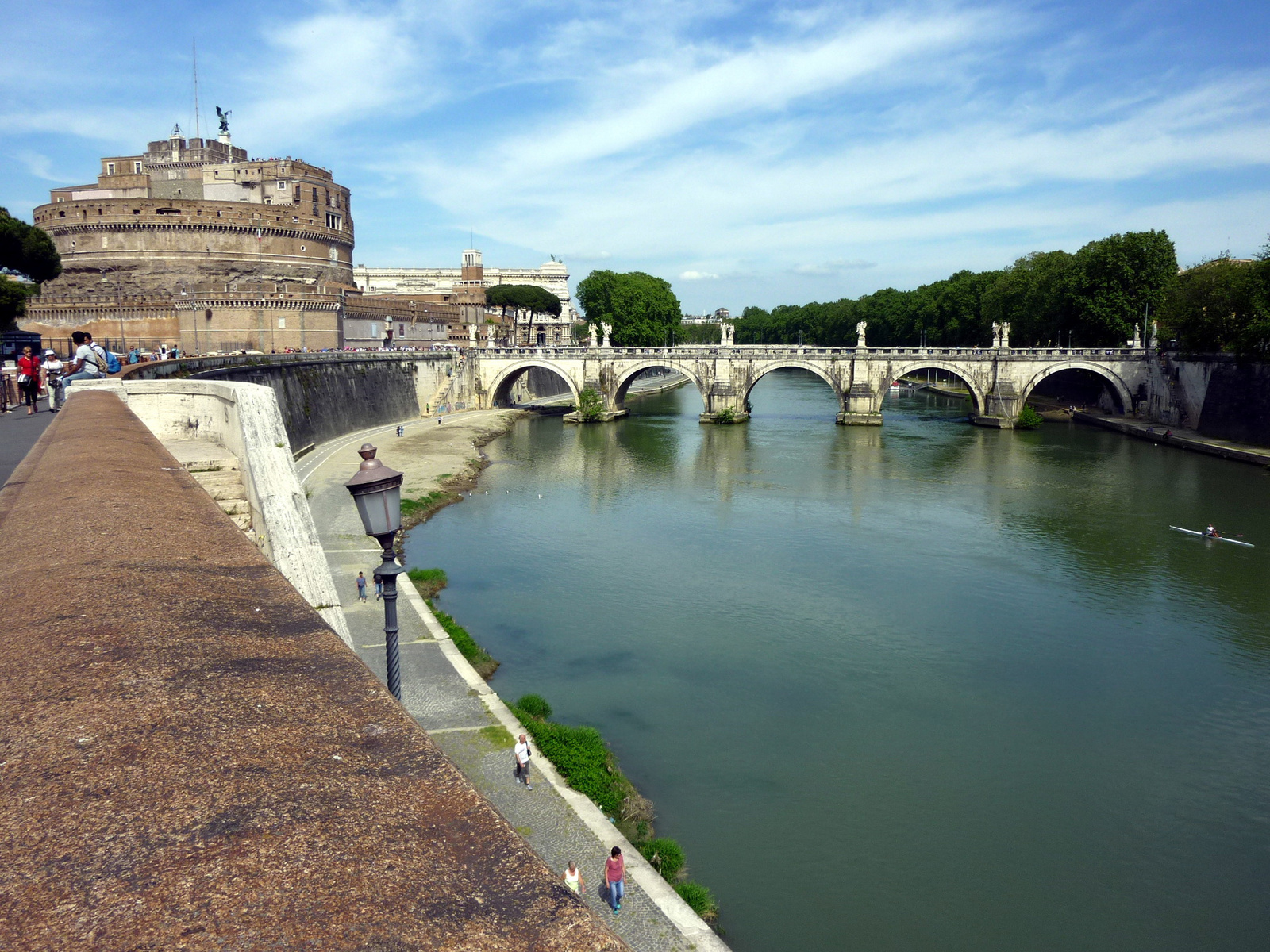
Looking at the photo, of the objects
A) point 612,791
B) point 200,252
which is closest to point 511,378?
point 200,252

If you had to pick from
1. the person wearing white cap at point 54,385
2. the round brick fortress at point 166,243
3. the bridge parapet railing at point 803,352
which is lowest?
the person wearing white cap at point 54,385

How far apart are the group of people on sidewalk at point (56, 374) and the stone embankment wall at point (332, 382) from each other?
5.22 feet

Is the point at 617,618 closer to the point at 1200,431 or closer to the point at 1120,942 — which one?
the point at 1120,942

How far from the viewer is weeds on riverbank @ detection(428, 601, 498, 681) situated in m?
16.9

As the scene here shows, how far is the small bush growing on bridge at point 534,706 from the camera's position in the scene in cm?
1485

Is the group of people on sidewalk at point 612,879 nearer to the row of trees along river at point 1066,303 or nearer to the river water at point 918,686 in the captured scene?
the river water at point 918,686

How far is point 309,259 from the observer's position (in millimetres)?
68188

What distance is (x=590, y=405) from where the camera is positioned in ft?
191

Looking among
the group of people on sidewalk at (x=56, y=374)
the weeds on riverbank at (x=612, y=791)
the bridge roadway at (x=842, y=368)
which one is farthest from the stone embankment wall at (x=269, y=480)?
the bridge roadway at (x=842, y=368)

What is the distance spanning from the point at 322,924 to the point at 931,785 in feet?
42.9

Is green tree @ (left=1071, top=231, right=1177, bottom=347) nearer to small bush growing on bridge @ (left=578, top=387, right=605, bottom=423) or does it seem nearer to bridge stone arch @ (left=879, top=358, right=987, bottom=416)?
bridge stone arch @ (left=879, top=358, right=987, bottom=416)

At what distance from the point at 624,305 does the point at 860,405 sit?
27713 millimetres

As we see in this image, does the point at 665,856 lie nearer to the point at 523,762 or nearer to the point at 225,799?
the point at 523,762

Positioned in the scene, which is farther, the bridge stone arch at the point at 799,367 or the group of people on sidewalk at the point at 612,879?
the bridge stone arch at the point at 799,367
